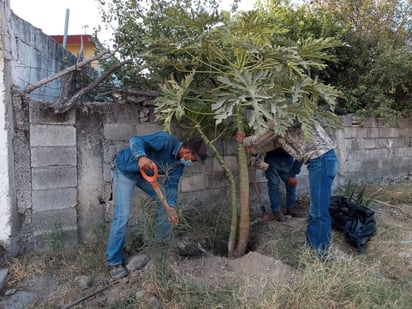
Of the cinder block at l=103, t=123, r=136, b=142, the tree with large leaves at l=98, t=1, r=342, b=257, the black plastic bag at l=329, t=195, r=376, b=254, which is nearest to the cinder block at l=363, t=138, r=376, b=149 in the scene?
the black plastic bag at l=329, t=195, r=376, b=254

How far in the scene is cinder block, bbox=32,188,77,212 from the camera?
311 cm

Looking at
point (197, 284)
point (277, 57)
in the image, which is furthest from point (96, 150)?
point (277, 57)

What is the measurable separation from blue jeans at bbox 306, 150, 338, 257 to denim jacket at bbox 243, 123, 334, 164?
63mm

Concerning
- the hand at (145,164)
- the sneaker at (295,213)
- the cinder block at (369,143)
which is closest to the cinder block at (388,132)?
the cinder block at (369,143)

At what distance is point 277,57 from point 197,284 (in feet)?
6.16

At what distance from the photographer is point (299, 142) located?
305cm

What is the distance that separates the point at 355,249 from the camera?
3.37 metres

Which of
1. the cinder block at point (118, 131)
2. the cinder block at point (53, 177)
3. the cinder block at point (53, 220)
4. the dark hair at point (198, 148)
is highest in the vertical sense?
the cinder block at point (118, 131)

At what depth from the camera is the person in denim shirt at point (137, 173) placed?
9.05 feet

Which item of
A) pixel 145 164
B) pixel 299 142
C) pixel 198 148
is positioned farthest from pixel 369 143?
pixel 145 164

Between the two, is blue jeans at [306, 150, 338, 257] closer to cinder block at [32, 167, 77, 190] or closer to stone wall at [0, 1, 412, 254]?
stone wall at [0, 1, 412, 254]

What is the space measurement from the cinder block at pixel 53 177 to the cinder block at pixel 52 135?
24cm

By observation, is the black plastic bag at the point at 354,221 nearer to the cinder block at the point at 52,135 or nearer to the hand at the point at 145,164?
the hand at the point at 145,164

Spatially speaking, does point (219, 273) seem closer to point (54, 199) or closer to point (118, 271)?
point (118, 271)
